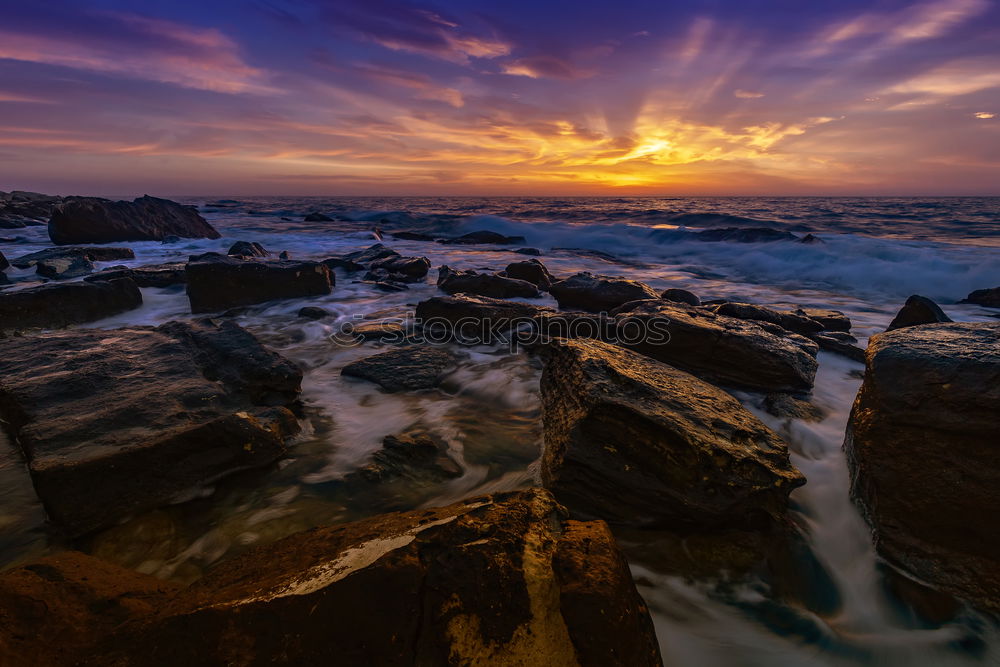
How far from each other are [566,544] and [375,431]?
80.5 inches

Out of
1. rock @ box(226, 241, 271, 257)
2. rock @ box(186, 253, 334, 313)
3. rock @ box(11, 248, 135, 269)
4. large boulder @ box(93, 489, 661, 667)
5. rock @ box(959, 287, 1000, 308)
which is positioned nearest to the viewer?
large boulder @ box(93, 489, 661, 667)

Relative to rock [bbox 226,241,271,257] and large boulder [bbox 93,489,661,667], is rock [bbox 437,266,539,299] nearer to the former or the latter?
large boulder [bbox 93,489,661,667]

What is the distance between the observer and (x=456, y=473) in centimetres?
267

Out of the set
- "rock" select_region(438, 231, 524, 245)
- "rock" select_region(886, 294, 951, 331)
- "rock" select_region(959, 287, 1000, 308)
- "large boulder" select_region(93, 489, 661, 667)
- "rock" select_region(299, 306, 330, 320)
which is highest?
"rock" select_region(438, 231, 524, 245)

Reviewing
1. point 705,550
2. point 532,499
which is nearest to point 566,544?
point 532,499

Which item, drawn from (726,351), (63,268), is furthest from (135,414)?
(63,268)

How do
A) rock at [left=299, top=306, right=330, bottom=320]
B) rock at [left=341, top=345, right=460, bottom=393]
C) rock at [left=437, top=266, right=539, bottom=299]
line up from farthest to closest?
rock at [left=437, top=266, right=539, bottom=299], rock at [left=299, top=306, right=330, bottom=320], rock at [left=341, top=345, right=460, bottom=393]

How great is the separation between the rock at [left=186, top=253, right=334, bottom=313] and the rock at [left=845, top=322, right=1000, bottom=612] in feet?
23.2

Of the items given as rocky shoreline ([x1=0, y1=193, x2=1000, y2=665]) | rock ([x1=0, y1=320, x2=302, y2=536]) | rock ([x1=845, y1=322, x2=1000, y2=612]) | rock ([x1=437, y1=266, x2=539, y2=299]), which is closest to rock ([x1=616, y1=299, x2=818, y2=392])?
rocky shoreline ([x1=0, y1=193, x2=1000, y2=665])

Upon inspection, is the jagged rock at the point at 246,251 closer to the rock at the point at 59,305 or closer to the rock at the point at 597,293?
the rock at the point at 59,305

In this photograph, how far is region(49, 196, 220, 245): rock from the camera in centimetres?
1300

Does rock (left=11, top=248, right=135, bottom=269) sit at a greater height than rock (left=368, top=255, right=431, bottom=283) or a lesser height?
greater

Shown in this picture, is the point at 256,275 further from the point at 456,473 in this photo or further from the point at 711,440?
the point at 711,440

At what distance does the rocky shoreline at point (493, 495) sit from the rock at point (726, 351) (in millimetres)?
19
